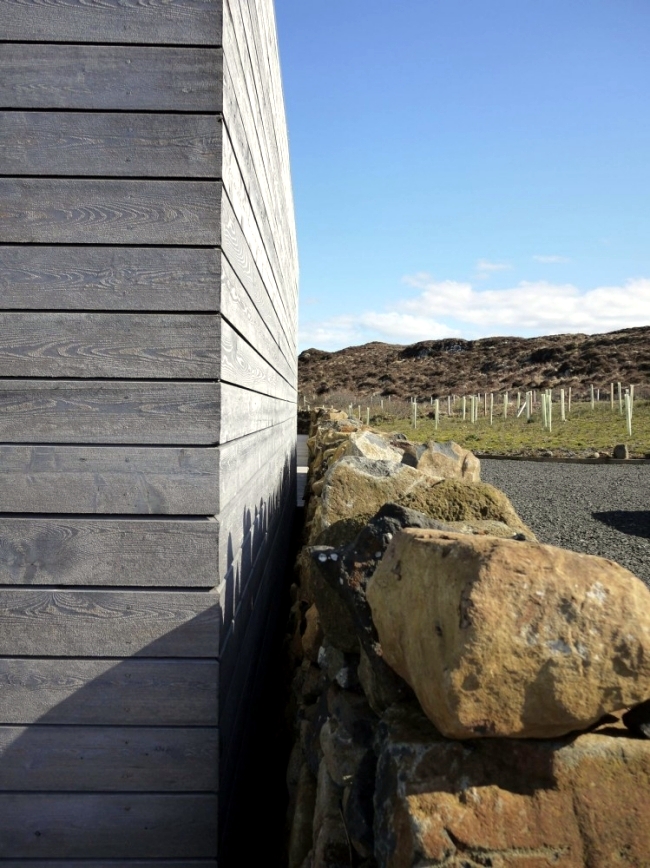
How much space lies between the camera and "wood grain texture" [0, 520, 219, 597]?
7.73 feet

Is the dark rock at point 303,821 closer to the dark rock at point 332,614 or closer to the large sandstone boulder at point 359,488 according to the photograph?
the dark rock at point 332,614

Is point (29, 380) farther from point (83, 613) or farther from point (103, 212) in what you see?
point (83, 613)

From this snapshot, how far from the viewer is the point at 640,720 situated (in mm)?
1465

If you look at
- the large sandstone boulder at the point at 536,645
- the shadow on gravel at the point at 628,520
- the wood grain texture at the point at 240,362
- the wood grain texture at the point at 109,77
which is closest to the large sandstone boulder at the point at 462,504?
the wood grain texture at the point at 240,362

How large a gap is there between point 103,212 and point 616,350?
74449mm

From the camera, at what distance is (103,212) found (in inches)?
93.5

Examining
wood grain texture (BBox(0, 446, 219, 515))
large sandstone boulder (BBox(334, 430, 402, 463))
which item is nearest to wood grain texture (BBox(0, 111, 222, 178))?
wood grain texture (BBox(0, 446, 219, 515))

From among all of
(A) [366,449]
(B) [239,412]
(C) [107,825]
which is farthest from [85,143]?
(A) [366,449]

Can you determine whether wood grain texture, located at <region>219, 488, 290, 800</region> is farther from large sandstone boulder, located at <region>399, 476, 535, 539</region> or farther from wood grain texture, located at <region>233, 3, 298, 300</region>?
wood grain texture, located at <region>233, 3, 298, 300</region>

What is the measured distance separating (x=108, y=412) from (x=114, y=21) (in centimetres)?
128

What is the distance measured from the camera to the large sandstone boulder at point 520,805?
4.45 feet

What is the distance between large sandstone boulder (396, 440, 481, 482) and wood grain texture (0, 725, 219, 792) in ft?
11.3

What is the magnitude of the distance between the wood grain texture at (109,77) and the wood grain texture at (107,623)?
5.27 ft

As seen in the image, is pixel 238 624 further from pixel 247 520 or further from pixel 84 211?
pixel 84 211
